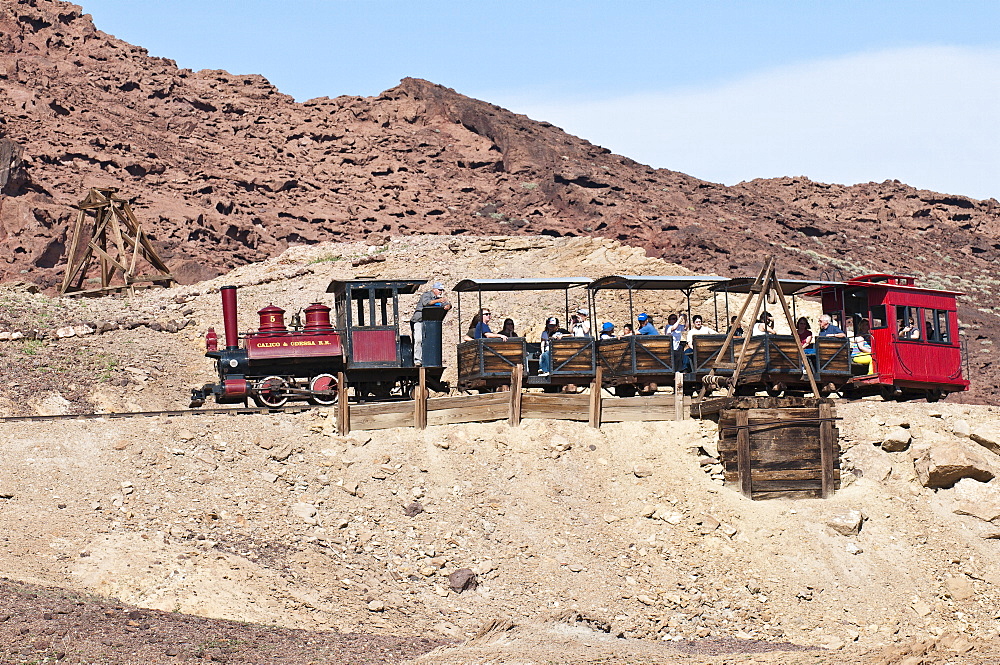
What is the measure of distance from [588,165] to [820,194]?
56.8 ft

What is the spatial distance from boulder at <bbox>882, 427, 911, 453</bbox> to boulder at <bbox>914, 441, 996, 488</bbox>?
0.45 meters

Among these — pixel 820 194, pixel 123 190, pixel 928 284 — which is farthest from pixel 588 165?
pixel 123 190

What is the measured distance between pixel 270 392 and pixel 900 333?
42.3 feet

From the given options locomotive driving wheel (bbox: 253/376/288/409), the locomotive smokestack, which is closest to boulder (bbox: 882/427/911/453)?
locomotive driving wheel (bbox: 253/376/288/409)

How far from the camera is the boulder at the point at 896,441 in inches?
721

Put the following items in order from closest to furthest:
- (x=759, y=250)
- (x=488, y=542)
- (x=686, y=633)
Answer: (x=686, y=633), (x=488, y=542), (x=759, y=250)

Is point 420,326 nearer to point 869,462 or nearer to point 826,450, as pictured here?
point 826,450

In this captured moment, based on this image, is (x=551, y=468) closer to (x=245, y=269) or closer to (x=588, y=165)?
(x=245, y=269)

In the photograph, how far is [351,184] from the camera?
236 ft

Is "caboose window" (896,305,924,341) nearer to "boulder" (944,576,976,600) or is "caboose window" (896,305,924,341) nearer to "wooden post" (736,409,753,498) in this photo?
"wooden post" (736,409,753,498)

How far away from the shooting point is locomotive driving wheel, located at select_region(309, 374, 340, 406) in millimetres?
22016

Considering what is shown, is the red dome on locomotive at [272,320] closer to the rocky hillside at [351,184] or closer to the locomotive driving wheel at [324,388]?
the locomotive driving wheel at [324,388]

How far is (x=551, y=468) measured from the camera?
18.1 metres

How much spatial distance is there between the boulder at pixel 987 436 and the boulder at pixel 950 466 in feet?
3.06
